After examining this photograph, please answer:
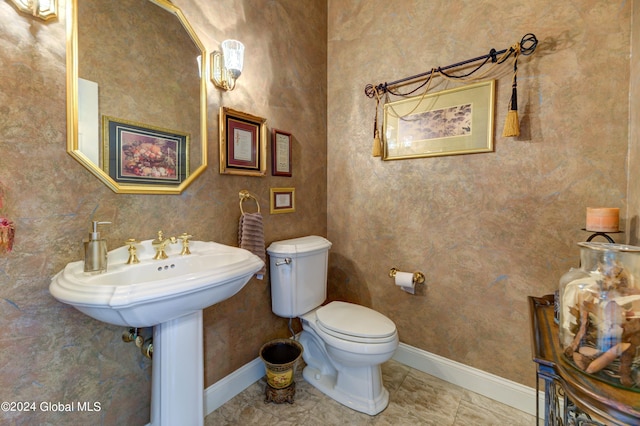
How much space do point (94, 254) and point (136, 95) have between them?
71 cm

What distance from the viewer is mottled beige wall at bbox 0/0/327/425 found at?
3.01 feet

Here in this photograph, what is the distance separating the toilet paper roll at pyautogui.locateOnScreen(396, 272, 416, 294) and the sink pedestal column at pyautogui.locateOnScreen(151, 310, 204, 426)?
125 cm

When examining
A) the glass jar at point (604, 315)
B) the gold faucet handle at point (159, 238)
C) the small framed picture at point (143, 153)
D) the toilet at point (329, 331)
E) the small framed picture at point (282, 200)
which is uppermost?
the small framed picture at point (143, 153)

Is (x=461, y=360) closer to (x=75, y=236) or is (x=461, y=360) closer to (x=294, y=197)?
(x=294, y=197)

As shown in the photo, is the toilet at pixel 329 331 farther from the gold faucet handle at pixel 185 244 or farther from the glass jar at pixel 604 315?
the glass jar at pixel 604 315

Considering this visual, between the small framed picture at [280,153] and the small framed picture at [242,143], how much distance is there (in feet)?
→ 0.31

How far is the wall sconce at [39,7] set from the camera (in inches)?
35.6

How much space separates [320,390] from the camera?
1670 millimetres

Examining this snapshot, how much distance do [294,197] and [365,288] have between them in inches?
35.4

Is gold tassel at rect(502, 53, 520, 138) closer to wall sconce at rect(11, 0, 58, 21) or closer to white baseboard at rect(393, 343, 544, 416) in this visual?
white baseboard at rect(393, 343, 544, 416)

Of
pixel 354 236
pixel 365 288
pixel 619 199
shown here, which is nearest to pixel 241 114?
pixel 354 236

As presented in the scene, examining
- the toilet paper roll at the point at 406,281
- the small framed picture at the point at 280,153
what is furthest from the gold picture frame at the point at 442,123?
the toilet paper roll at the point at 406,281

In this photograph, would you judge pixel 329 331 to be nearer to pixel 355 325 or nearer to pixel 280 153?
pixel 355 325

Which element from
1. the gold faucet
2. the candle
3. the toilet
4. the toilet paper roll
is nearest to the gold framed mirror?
the gold faucet
